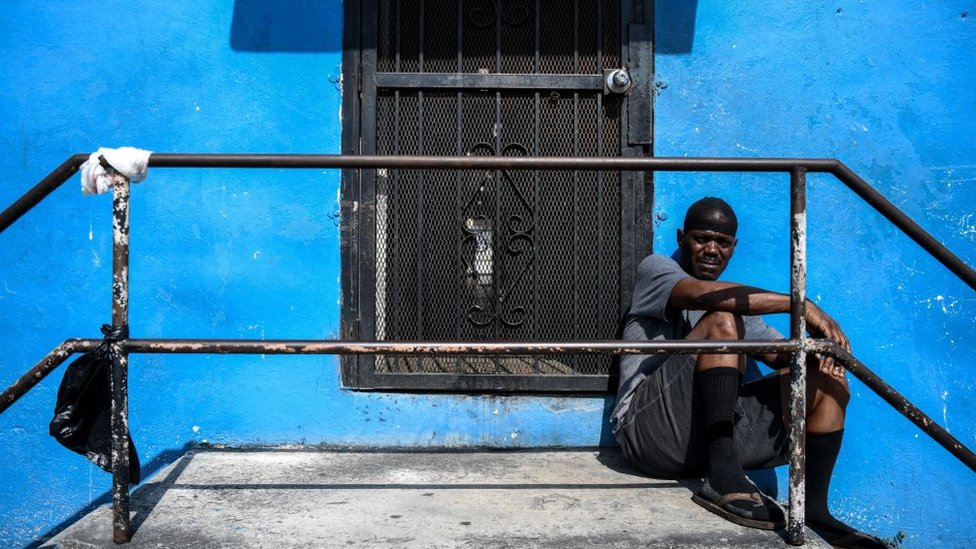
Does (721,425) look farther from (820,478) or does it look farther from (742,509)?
(820,478)

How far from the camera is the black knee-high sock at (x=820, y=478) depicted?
2912 millimetres

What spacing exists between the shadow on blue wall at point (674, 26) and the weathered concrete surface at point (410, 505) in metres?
1.61

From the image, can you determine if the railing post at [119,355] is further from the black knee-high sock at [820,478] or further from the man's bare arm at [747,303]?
the black knee-high sock at [820,478]

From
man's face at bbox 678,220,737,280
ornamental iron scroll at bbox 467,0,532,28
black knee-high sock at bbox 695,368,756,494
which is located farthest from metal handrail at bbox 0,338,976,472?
ornamental iron scroll at bbox 467,0,532,28

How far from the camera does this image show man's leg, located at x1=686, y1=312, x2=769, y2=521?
8.70ft

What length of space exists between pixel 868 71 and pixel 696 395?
1505 mm

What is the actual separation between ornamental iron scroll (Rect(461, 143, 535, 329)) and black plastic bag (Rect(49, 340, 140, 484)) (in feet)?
4.89

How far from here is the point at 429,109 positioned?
137 inches

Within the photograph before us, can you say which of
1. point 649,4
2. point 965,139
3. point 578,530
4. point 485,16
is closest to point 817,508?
point 578,530

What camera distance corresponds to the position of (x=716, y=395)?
2.76 metres

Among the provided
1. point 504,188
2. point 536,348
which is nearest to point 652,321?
point 504,188

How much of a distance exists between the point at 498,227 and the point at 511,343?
1.23 meters

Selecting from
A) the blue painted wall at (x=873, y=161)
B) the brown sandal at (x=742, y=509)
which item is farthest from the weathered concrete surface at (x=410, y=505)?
the blue painted wall at (x=873, y=161)

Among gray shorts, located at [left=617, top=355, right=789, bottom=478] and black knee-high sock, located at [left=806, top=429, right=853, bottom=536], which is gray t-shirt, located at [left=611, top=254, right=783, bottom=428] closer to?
gray shorts, located at [left=617, top=355, right=789, bottom=478]
